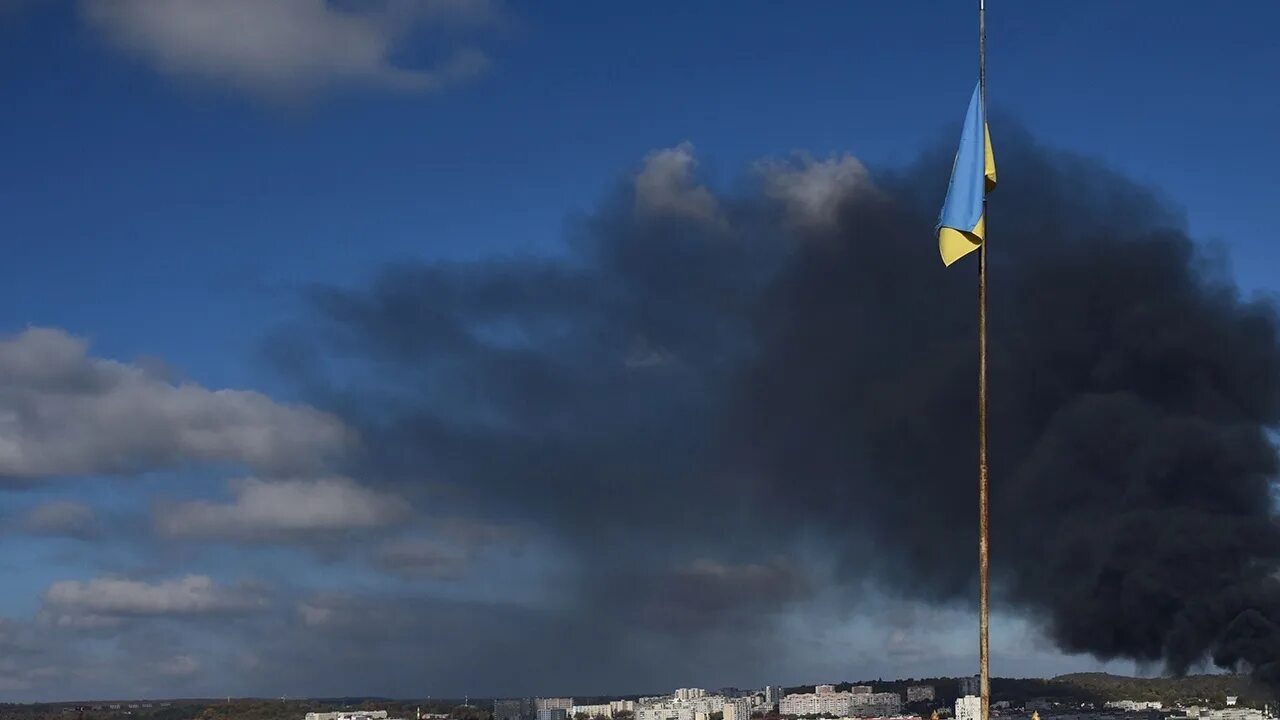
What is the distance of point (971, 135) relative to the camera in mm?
20531

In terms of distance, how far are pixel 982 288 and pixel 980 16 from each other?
419cm

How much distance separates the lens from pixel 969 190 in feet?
66.7

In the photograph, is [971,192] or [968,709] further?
[968,709]

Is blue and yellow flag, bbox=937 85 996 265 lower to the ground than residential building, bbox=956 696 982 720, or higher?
higher

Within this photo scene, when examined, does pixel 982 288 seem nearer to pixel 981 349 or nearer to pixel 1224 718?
pixel 981 349

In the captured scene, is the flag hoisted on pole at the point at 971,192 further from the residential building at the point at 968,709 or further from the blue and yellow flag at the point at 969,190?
the residential building at the point at 968,709

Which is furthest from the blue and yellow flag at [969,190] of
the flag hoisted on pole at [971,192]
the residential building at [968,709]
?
the residential building at [968,709]

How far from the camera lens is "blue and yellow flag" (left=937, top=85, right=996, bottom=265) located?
800 inches

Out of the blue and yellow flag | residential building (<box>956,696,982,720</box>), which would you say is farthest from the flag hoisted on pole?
residential building (<box>956,696,982,720</box>)

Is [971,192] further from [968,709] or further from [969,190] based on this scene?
[968,709]

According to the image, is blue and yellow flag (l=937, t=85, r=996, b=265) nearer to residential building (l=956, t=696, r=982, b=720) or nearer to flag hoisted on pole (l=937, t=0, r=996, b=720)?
flag hoisted on pole (l=937, t=0, r=996, b=720)

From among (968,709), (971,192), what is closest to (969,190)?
(971,192)

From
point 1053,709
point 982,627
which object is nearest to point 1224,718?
point 1053,709

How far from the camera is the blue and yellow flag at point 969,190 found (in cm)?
2031
